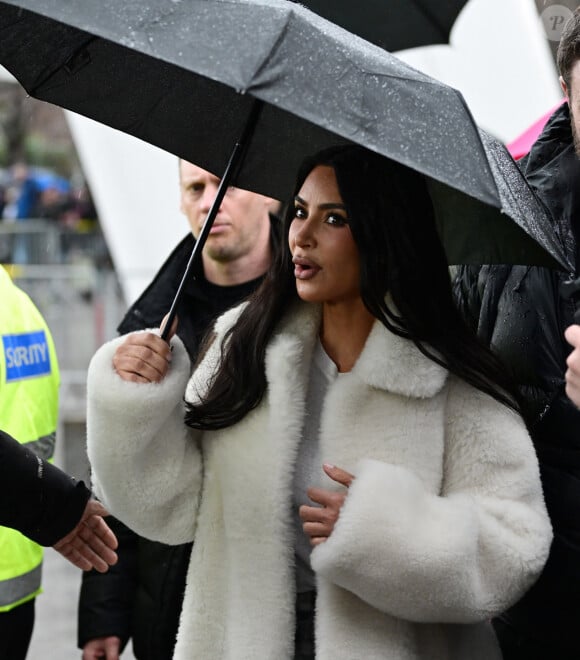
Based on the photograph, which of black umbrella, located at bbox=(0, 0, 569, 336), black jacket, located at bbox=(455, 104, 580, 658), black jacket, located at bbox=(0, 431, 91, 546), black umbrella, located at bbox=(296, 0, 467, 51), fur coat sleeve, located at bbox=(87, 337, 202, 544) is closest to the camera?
black umbrella, located at bbox=(0, 0, 569, 336)

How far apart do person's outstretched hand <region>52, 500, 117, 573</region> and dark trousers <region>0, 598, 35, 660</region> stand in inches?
16.5

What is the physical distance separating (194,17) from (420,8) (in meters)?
1.65

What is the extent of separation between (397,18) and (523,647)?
197cm

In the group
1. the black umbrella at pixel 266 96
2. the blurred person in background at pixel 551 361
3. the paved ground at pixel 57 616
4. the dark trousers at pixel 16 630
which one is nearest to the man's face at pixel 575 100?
the blurred person in background at pixel 551 361

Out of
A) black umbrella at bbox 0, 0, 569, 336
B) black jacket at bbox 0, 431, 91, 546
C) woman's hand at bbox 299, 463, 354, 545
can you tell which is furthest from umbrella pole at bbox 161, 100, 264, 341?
black jacket at bbox 0, 431, 91, 546

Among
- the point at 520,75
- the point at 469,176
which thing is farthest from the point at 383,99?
the point at 520,75

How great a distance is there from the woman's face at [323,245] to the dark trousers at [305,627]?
69 centimetres

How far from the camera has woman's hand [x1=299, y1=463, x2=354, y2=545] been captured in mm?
2707

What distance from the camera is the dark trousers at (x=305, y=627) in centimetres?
291

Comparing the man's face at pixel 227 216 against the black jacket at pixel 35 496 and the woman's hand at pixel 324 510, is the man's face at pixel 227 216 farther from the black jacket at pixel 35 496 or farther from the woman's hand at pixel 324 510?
the woman's hand at pixel 324 510

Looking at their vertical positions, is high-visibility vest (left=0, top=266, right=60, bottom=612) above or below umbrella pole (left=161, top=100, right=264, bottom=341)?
below

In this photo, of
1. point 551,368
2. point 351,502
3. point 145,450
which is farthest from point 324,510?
point 551,368

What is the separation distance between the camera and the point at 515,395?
9.43 feet

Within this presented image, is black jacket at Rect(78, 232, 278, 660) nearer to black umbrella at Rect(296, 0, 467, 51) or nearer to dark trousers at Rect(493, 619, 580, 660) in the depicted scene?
black umbrella at Rect(296, 0, 467, 51)
